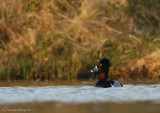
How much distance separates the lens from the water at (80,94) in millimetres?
11453

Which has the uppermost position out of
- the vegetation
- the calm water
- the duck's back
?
the vegetation

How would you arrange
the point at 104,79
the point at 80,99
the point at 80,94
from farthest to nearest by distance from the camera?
the point at 104,79, the point at 80,94, the point at 80,99

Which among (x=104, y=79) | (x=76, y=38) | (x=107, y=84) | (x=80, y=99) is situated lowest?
(x=80, y=99)

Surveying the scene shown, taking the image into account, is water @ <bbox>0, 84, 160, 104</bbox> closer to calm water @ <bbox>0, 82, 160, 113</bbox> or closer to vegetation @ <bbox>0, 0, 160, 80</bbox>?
calm water @ <bbox>0, 82, 160, 113</bbox>

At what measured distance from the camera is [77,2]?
68.3ft

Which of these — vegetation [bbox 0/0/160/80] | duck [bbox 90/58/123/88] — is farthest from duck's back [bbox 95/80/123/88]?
vegetation [bbox 0/0/160/80]

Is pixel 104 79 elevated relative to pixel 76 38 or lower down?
lower down

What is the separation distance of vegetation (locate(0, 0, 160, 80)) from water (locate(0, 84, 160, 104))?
3514 millimetres

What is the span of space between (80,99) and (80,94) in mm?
845

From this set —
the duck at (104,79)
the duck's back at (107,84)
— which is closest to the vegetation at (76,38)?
the duck at (104,79)

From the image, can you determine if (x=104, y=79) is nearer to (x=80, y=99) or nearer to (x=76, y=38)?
(x=80, y=99)

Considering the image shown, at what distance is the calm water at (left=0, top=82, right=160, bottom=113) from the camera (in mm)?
9992

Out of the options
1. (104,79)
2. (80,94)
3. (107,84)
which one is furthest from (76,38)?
(80,94)

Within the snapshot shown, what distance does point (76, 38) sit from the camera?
61.2ft
